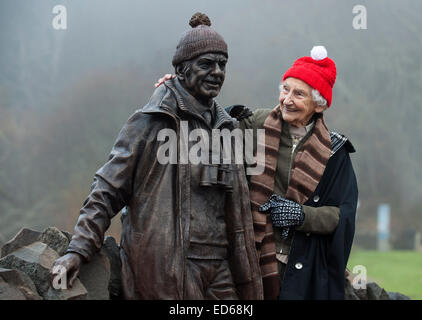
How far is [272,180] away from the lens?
3.42 meters

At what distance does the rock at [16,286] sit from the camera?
2.73m

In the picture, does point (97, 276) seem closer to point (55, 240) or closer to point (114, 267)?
point (114, 267)

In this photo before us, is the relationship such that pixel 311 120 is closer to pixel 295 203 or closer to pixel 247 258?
pixel 295 203

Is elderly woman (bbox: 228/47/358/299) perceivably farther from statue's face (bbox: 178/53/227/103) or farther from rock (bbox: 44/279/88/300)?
rock (bbox: 44/279/88/300)

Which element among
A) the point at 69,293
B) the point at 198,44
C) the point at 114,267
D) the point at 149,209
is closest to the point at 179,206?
the point at 149,209

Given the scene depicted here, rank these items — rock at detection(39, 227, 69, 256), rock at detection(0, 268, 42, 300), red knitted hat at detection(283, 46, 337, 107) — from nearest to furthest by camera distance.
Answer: rock at detection(0, 268, 42, 300)
rock at detection(39, 227, 69, 256)
red knitted hat at detection(283, 46, 337, 107)

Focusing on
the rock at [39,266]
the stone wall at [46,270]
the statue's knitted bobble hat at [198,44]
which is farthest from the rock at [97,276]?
the statue's knitted bobble hat at [198,44]

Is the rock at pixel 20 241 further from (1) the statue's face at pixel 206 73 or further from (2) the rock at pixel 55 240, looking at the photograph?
(1) the statue's face at pixel 206 73

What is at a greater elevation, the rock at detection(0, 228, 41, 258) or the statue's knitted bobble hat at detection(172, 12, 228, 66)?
the statue's knitted bobble hat at detection(172, 12, 228, 66)

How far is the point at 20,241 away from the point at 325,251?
5.27 feet

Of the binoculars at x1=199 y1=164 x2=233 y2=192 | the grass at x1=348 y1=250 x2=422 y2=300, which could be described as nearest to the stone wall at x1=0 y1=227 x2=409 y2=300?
the binoculars at x1=199 y1=164 x2=233 y2=192

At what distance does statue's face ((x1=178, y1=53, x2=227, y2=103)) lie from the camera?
10.0 feet

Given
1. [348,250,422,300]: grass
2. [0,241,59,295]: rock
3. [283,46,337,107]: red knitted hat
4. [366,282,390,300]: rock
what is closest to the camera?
[0,241,59,295]: rock
